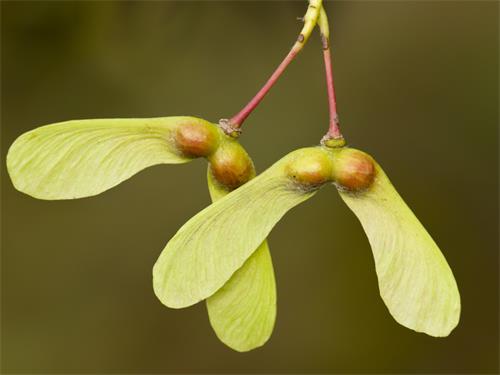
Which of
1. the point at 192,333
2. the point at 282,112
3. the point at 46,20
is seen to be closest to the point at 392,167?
the point at 282,112

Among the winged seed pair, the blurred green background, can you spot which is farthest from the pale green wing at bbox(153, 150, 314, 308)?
the blurred green background

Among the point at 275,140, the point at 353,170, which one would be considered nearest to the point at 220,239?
the point at 353,170

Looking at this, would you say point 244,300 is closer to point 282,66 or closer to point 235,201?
point 235,201

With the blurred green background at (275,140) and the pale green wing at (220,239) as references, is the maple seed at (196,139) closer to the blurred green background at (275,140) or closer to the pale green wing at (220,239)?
the pale green wing at (220,239)

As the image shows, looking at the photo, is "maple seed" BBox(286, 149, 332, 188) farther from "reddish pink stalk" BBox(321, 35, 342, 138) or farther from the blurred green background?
the blurred green background

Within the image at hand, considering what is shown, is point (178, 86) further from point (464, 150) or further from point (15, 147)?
point (15, 147)
